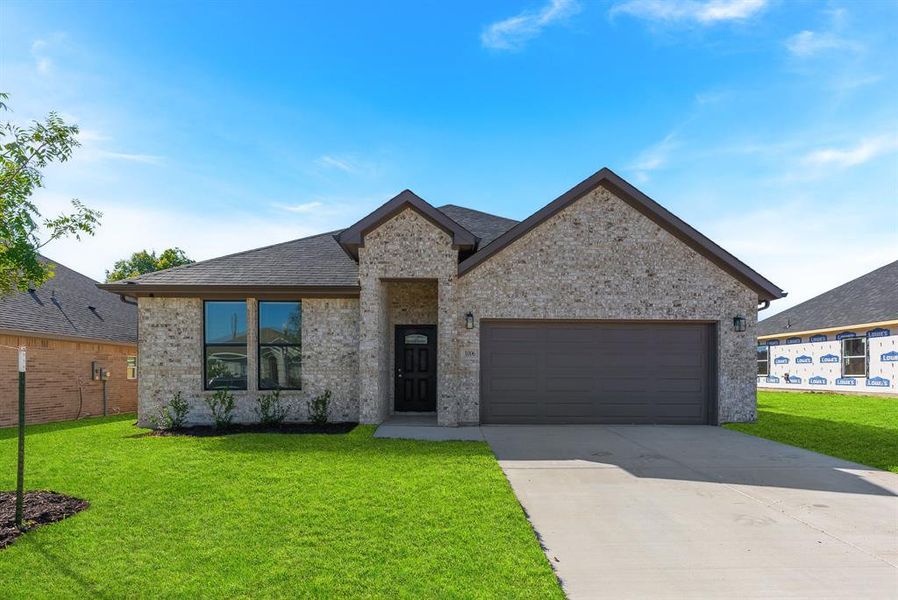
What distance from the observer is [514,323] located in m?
11.3

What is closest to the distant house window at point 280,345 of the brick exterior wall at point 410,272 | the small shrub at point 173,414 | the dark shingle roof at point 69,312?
the small shrub at point 173,414

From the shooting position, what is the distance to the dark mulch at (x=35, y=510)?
15.4ft

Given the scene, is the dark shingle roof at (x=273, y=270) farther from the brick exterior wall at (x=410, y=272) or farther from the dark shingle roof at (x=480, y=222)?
the dark shingle roof at (x=480, y=222)

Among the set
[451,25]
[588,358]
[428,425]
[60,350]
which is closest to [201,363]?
[428,425]

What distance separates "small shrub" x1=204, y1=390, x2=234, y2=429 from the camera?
11.2 metres

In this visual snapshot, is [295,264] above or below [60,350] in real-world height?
above

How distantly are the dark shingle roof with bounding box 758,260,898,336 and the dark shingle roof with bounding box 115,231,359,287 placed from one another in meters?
21.0

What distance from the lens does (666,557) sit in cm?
424

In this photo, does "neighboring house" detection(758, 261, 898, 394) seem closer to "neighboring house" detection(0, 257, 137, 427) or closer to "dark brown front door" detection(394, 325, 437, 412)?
"dark brown front door" detection(394, 325, 437, 412)

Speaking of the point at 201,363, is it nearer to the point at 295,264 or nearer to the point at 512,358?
the point at 295,264

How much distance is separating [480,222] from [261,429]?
9.25m

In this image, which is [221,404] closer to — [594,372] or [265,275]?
[265,275]

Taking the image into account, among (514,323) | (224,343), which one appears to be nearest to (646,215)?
(514,323)

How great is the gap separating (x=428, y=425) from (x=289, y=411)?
3446mm
